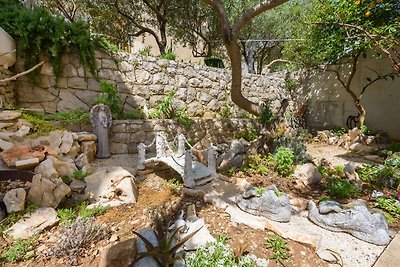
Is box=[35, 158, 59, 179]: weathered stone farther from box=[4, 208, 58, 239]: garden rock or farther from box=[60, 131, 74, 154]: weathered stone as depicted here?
box=[60, 131, 74, 154]: weathered stone

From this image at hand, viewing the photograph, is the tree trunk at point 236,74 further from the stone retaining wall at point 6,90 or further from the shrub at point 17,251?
the stone retaining wall at point 6,90

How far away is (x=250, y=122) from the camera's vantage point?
7.83 meters

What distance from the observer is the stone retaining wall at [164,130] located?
5.41 metres

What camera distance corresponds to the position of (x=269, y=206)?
285 cm

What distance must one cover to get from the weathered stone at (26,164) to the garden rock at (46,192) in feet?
1.42

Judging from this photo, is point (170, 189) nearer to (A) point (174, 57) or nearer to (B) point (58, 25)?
(B) point (58, 25)

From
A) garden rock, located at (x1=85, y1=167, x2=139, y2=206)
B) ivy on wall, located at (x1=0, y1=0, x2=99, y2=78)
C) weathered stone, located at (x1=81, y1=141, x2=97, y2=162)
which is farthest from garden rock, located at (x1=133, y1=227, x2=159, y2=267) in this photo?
ivy on wall, located at (x1=0, y1=0, x2=99, y2=78)

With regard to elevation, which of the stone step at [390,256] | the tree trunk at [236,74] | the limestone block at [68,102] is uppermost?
the tree trunk at [236,74]

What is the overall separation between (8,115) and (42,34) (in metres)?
2.19

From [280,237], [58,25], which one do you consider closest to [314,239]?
[280,237]

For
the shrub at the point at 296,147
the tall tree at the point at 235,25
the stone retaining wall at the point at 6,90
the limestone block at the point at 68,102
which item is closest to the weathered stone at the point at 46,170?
the stone retaining wall at the point at 6,90

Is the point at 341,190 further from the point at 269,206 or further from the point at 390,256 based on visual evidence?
the point at 269,206

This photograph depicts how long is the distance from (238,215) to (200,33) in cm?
1000

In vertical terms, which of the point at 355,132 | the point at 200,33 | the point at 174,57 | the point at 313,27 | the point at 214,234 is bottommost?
the point at 214,234
